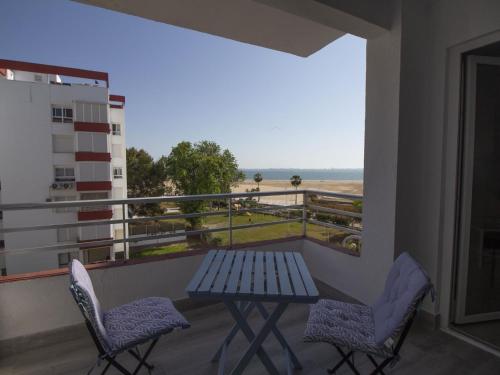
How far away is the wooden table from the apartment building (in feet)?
69.3

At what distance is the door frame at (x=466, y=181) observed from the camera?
228 centimetres

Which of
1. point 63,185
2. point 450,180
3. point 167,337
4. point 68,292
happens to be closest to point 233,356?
point 167,337

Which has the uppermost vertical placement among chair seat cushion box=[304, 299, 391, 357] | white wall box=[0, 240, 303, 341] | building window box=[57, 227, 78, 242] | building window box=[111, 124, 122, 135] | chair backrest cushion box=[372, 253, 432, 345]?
building window box=[111, 124, 122, 135]

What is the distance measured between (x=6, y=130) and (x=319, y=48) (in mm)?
26728

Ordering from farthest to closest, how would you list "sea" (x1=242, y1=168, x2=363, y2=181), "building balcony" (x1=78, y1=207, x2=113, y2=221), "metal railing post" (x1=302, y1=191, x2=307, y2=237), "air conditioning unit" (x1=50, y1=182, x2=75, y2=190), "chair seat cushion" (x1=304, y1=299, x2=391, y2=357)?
"sea" (x1=242, y1=168, x2=363, y2=181) < "air conditioning unit" (x1=50, y1=182, x2=75, y2=190) < "building balcony" (x1=78, y1=207, x2=113, y2=221) < "metal railing post" (x1=302, y1=191, x2=307, y2=237) < "chair seat cushion" (x1=304, y1=299, x2=391, y2=357)

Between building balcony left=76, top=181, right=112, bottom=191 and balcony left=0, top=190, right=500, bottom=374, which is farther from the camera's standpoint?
building balcony left=76, top=181, right=112, bottom=191

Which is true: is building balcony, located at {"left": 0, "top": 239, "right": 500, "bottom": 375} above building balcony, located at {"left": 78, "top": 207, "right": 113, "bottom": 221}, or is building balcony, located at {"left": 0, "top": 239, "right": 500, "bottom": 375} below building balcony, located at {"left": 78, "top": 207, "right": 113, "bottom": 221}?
above

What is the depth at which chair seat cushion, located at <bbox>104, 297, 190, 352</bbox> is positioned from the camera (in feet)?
4.93

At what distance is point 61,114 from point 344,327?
26.2 metres

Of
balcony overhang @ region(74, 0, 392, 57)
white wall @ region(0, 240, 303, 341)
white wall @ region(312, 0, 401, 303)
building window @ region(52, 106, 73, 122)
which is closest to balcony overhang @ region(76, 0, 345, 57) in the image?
balcony overhang @ region(74, 0, 392, 57)

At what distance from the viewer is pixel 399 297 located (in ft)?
5.15

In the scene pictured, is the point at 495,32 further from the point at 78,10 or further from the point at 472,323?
the point at 78,10

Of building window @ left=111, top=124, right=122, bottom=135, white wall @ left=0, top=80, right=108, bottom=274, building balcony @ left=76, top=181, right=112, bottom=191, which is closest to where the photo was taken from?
white wall @ left=0, top=80, right=108, bottom=274

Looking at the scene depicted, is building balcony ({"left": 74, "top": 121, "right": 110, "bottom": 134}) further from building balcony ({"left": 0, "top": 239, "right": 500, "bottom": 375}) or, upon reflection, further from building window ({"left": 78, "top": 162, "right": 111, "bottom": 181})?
building balcony ({"left": 0, "top": 239, "right": 500, "bottom": 375})
